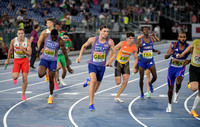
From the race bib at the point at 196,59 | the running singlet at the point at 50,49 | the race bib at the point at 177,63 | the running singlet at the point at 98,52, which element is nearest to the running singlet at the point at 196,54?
the race bib at the point at 196,59

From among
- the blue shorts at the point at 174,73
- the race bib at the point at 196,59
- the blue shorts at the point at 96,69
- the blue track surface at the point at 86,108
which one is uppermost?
the race bib at the point at 196,59

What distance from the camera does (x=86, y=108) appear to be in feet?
33.2

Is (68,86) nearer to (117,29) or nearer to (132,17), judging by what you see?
(117,29)

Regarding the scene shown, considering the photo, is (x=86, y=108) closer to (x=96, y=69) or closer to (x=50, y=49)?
(x=96, y=69)

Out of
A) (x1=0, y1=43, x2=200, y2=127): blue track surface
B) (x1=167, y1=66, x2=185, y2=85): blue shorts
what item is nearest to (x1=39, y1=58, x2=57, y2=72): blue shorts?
(x1=0, y1=43, x2=200, y2=127): blue track surface

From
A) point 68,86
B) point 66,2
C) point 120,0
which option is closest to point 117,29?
point 66,2

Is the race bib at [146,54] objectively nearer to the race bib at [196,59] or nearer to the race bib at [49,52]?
the race bib at [196,59]

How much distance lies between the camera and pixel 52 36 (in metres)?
10.4

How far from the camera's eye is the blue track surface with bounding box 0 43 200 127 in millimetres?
8659

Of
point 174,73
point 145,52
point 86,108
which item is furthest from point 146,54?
point 86,108

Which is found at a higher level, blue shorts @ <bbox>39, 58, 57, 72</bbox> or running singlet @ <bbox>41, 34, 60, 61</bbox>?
running singlet @ <bbox>41, 34, 60, 61</bbox>

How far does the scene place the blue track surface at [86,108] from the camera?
866 cm

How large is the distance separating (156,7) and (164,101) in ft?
96.5

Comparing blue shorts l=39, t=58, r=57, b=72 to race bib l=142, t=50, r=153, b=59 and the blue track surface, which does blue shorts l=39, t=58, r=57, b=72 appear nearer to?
the blue track surface
